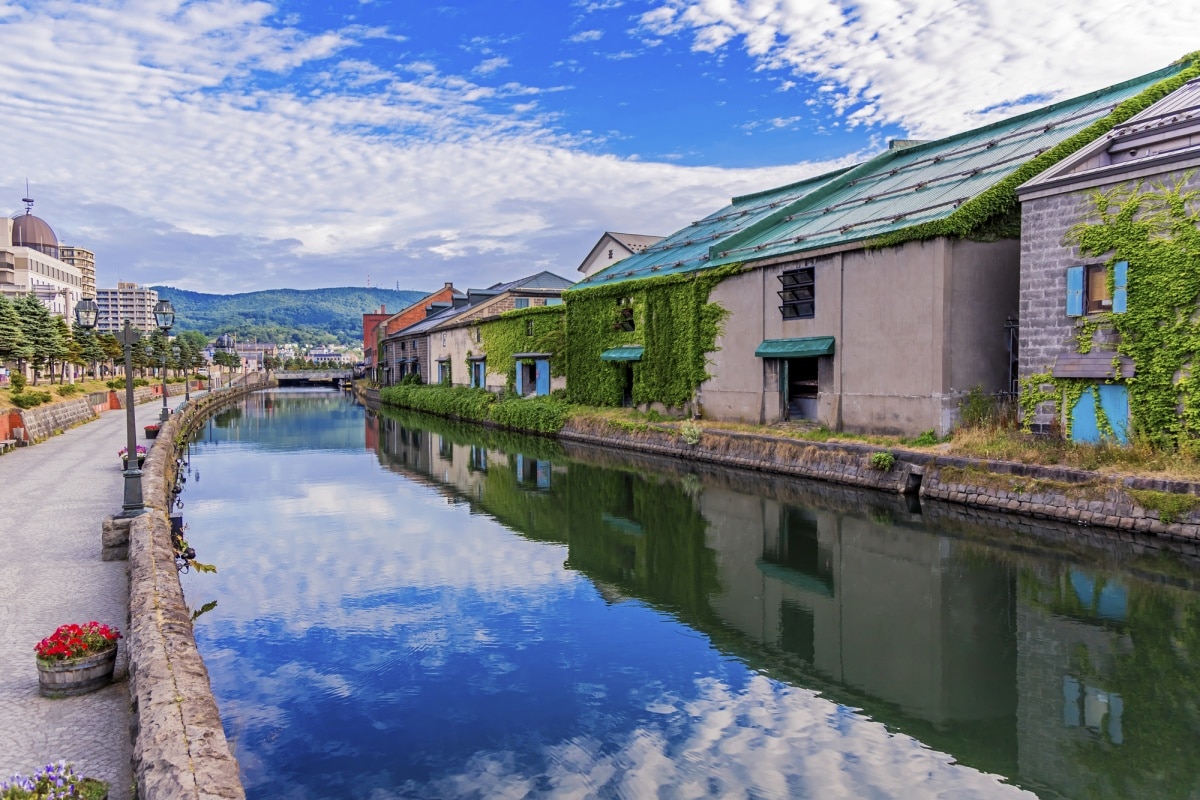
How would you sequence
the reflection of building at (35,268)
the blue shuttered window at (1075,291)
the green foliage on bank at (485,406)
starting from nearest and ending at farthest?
1. the blue shuttered window at (1075,291)
2. the green foliage on bank at (485,406)
3. the reflection of building at (35,268)

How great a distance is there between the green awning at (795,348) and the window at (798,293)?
0.73 m

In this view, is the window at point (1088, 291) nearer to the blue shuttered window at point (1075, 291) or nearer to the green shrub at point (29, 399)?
the blue shuttered window at point (1075, 291)

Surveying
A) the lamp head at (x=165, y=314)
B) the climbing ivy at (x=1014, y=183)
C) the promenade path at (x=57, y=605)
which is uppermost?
the climbing ivy at (x=1014, y=183)

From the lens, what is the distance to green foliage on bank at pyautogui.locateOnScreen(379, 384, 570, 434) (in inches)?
1329

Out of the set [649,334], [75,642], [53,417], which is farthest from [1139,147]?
[53,417]

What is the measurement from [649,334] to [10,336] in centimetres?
2594

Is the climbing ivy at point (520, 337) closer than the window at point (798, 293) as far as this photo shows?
No

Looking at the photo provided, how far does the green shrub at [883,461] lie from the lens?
17672mm

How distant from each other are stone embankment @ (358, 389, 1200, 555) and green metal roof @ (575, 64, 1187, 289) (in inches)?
222

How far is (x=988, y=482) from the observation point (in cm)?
1556

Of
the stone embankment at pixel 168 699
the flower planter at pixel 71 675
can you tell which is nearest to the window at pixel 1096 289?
the stone embankment at pixel 168 699

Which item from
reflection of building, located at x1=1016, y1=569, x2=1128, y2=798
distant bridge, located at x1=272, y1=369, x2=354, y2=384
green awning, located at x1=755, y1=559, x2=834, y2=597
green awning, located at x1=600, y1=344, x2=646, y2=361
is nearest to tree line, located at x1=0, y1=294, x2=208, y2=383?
green awning, located at x1=600, y1=344, x2=646, y2=361

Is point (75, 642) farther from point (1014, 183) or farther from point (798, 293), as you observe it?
point (798, 293)

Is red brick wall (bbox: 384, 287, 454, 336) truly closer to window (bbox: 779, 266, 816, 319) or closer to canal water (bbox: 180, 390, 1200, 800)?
window (bbox: 779, 266, 816, 319)
